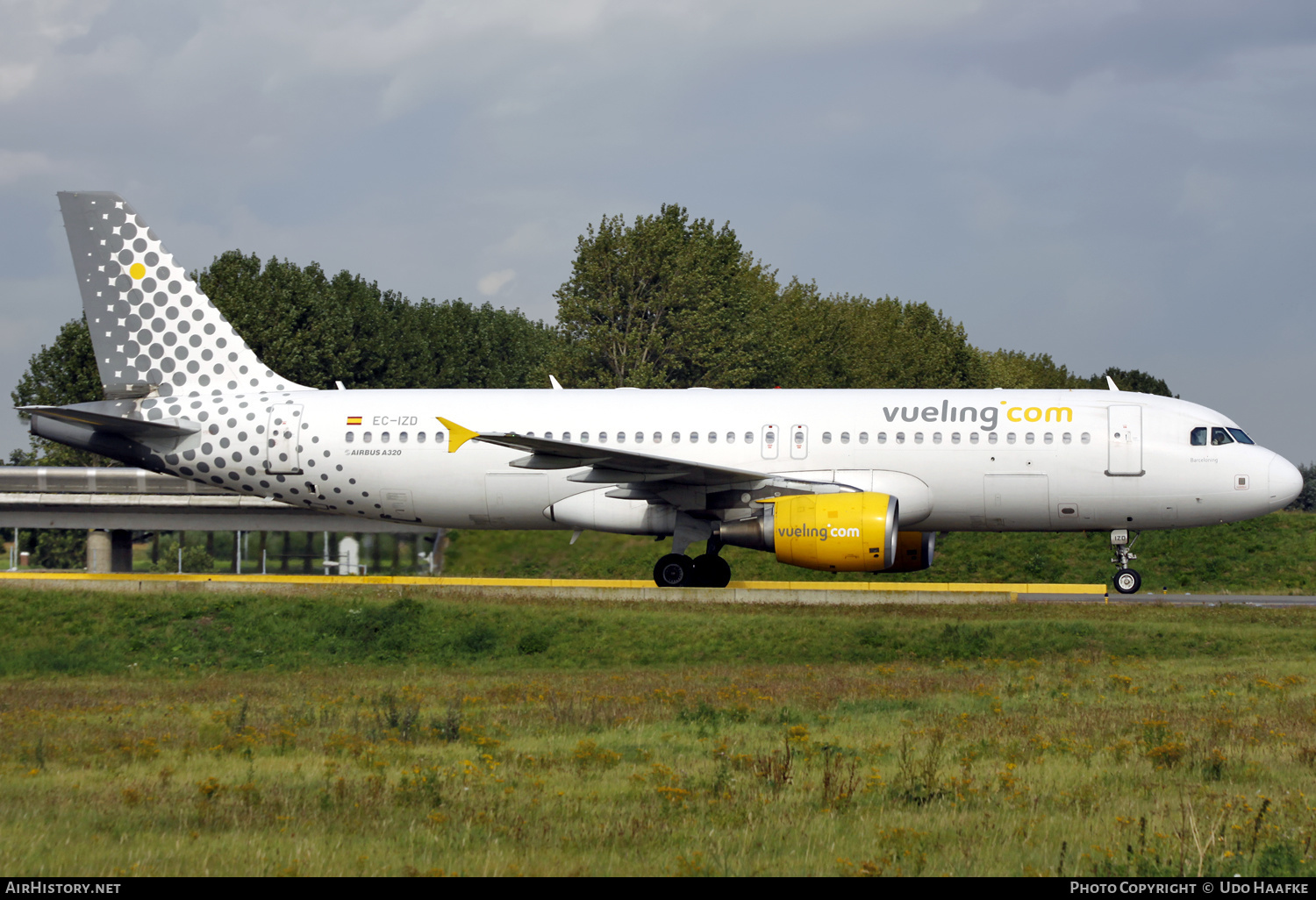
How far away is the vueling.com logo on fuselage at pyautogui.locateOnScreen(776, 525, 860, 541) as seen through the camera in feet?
70.1

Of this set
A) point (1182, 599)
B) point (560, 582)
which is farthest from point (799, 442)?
point (1182, 599)

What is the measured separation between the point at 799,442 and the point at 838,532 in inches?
109

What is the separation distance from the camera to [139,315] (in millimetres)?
26219

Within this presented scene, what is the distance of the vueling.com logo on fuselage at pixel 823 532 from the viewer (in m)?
21.4

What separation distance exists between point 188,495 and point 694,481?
19.5 m

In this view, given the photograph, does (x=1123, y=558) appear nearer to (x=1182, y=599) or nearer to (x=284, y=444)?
(x=1182, y=599)

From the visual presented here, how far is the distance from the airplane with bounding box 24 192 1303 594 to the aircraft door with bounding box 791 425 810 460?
27mm

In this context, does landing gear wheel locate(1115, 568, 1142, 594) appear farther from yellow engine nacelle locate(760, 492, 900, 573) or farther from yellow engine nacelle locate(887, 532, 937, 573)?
yellow engine nacelle locate(760, 492, 900, 573)

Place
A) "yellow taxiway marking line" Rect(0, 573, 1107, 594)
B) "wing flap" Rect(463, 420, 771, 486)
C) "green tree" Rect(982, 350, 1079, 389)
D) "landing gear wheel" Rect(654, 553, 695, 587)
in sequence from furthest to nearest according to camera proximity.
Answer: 1. "green tree" Rect(982, 350, 1079, 389)
2. "yellow taxiway marking line" Rect(0, 573, 1107, 594)
3. "landing gear wheel" Rect(654, 553, 695, 587)
4. "wing flap" Rect(463, 420, 771, 486)

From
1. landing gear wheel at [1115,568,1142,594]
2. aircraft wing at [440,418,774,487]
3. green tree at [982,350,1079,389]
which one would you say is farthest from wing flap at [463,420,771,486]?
green tree at [982,350,1079,389]

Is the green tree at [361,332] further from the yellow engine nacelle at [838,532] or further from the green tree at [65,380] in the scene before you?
the yellow engine nacelle at [838,532]

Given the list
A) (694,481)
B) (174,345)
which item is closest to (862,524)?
(694,481)

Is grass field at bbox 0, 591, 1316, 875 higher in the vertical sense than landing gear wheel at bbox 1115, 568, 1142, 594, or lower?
lower

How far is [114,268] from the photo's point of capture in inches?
1030
